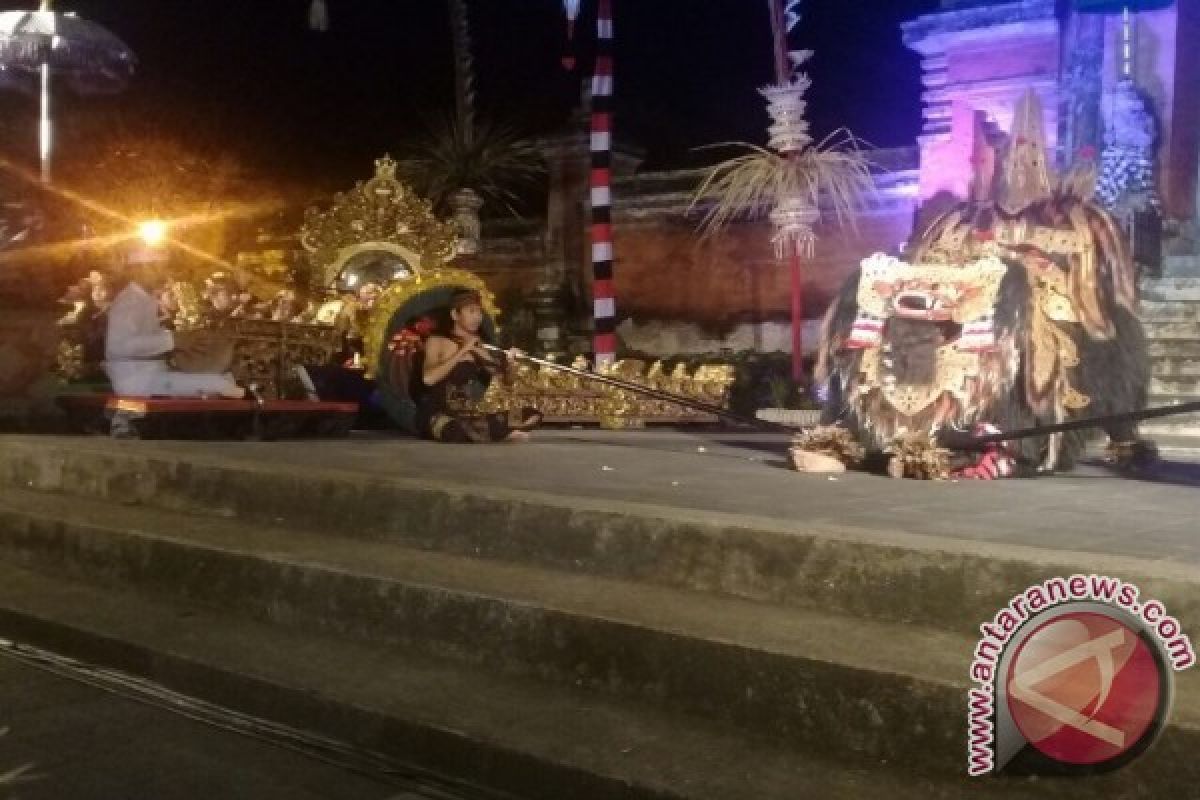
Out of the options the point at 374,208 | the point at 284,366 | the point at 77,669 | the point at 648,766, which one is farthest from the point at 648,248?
the point at 648,766

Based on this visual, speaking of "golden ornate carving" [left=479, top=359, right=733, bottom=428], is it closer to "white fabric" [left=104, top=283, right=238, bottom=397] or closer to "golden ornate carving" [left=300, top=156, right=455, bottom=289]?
"golden ornate carving" [left=300, top=156, right=455, bottom=289]

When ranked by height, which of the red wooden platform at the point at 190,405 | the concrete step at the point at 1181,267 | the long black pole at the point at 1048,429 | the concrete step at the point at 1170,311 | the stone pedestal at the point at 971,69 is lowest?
the red wooden platform at the point at 190,405

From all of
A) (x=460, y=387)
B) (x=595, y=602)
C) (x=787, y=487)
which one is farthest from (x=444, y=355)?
(x=595, y=602)

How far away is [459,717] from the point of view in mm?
3512

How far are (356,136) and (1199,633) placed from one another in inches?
832

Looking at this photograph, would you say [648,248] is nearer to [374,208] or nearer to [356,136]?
[374,208]

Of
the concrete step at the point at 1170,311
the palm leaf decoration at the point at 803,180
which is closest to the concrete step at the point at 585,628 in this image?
the concrete step at the point at 1170,311

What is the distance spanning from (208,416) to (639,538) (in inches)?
175

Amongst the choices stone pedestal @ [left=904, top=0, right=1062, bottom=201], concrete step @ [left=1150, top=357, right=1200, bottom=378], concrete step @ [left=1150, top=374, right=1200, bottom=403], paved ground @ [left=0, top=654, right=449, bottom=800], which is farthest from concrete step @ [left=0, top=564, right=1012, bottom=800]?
stone pedestal @ [left=904, top=0, right=1062, bottom=201]

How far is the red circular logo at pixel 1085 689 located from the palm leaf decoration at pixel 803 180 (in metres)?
8.85

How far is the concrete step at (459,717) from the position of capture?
3002mm

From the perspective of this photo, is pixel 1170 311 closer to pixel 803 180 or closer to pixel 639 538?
pixel 803 180

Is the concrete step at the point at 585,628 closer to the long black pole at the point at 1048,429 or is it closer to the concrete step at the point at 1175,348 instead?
the long black pole at the point at 1048,429

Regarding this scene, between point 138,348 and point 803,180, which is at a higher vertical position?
point 803,180
